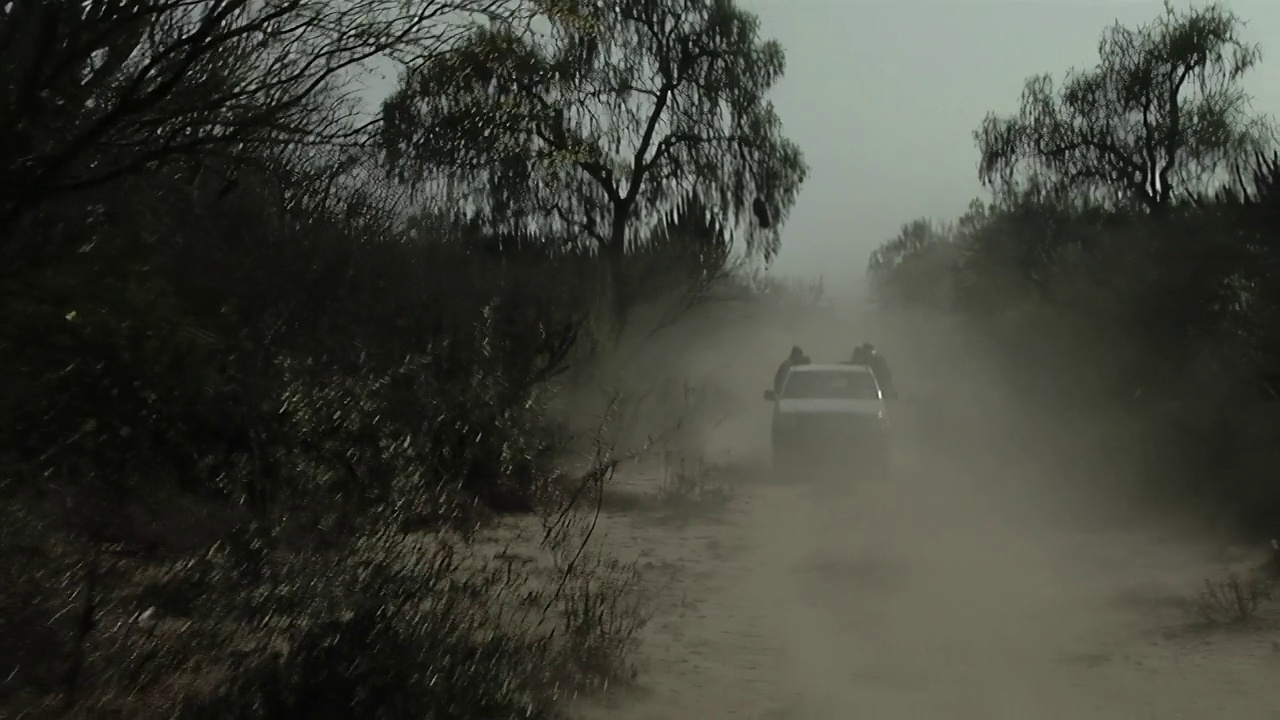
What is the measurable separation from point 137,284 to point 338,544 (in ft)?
7.48

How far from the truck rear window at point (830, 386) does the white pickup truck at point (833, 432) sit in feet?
0.05

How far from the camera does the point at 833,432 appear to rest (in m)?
18.5

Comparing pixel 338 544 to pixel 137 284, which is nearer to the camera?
pixel 137 284

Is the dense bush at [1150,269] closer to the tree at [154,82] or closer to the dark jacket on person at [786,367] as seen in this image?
the dark jacket on person at [786,367]

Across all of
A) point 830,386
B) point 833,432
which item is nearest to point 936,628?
point 833,432

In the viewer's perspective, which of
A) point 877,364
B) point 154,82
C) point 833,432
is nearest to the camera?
point 154,82

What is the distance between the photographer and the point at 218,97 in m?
6.62

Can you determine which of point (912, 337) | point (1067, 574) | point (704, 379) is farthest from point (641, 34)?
point (912, 337)

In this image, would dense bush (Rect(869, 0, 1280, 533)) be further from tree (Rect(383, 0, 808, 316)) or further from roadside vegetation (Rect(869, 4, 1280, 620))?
tree (Rect(383, 0, 808, 316))

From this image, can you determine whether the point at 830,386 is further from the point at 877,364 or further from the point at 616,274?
the point at 877,364

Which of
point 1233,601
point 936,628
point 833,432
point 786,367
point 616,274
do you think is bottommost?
point 936,628

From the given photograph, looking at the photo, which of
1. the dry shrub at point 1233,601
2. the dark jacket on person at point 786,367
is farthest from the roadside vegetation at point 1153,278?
the dark jacket on person at point 786,367

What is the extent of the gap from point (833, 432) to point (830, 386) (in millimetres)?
1398

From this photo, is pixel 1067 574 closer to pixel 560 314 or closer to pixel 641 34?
pixel 560 314
